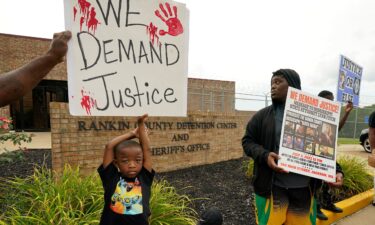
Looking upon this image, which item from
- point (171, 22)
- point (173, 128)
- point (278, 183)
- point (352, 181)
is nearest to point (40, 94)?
point (173, 128)

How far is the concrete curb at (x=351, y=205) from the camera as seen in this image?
4.09 m

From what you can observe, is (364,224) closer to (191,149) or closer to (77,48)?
(191,149)

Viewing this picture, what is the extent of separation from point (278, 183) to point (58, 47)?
187 centimetres

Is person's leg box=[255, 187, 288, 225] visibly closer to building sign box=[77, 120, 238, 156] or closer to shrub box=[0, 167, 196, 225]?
shrub box=[0, 167, 196, 225]

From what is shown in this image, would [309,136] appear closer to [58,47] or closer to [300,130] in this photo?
[300,130]

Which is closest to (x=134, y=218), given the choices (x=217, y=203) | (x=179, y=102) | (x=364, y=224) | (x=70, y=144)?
(x=179, y=102)

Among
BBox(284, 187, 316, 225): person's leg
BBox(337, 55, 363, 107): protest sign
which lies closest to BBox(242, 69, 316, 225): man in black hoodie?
BBox(284, 187, 316, 225): person's leg

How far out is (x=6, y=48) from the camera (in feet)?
46.5

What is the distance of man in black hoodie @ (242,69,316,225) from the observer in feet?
7.41

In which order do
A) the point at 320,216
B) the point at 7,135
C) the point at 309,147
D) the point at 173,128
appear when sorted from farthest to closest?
the point at 173,128 < the point at 7,135 < the point at 320,216 < the point at 309,147

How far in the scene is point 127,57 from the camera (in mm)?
→ 1919

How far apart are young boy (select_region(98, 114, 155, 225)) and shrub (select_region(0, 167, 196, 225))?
930 millimetres

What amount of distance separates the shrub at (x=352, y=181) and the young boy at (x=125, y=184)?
13.9ft

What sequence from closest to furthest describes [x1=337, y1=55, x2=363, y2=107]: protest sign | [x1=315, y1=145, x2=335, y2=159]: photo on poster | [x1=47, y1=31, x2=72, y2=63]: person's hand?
[x1=47, y1=31, x2=72, y2=63]: person's hand, [x1=315, y1=145, x2=335, y2=159]: photo on poster, [x1=337, y1=55, x2=363, y2=107]: protest sign
